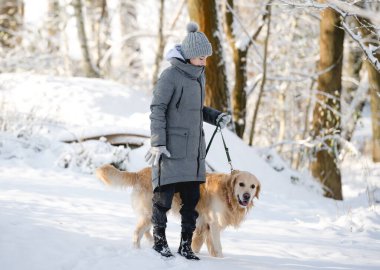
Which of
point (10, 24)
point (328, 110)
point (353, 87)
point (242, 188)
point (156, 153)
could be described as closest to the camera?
point (156, 153)

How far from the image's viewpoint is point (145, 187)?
408cm

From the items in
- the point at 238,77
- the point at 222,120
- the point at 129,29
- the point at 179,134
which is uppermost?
the point at 129,29

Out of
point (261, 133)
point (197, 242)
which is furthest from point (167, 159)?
point (261, 133)

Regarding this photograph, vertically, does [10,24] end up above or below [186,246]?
above

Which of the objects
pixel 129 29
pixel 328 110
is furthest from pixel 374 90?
pixel 129 29

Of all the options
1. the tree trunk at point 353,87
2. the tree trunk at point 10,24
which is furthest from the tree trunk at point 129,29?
the tree trunk at point 353,87

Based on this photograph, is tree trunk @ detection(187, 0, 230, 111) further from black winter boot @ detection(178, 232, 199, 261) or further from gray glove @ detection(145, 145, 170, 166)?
gray glove @ detection(145, 145, 170, 166)

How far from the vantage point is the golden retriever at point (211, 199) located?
406cm

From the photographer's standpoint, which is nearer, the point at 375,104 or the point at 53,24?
the point at 375,104

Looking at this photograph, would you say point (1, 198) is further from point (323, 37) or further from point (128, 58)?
point (128, 58)

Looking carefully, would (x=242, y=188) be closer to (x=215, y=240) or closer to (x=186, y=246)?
(x=215, y=240)

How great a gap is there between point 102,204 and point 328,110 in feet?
15.1

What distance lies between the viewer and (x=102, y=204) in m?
5.71

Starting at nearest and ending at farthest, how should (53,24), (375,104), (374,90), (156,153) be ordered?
(156,153), (374,90), (375,104), (53,24)
